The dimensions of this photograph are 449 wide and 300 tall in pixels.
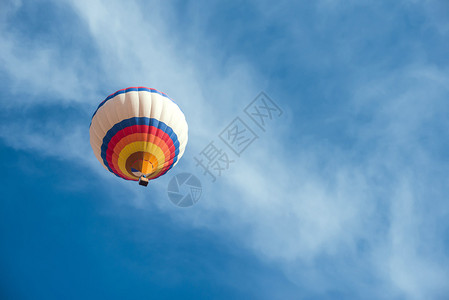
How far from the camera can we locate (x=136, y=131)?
569 inches

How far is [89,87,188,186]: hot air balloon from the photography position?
14508mm

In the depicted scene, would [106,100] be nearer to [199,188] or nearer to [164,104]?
[164,104]

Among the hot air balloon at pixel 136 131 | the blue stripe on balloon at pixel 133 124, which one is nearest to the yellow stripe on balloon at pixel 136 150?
the hot air balloon at pixel 136 131

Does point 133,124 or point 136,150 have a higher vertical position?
point 133,124

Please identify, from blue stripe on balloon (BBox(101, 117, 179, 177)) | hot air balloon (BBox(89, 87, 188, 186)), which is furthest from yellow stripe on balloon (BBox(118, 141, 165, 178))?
blue stripe on balloon (BBox(101, 117, 179, 177))

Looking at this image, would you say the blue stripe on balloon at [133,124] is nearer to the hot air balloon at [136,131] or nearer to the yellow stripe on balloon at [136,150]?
the hot air balloon at [136,131]

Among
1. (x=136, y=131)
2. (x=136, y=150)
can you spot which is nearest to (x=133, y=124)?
(x=136, y=131)

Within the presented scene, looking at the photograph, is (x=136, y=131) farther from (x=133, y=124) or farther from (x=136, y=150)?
(x=136, y=150)

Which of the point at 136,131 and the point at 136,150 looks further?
the point at 136,150

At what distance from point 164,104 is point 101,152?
3.78 m

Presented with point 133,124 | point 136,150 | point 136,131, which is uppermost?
point 133,124

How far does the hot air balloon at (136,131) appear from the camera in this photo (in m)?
14.5

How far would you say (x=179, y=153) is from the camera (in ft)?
53.7

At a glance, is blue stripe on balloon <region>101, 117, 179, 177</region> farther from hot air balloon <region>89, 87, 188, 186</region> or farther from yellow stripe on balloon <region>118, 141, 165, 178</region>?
yellow stripe on balloon <region>118, 141, 165, 178</region>
